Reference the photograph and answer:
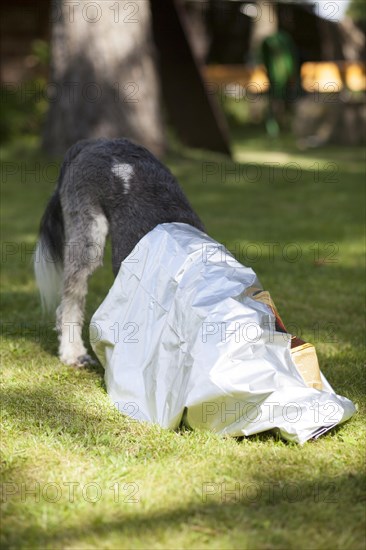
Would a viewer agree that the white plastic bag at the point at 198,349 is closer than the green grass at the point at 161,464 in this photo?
No

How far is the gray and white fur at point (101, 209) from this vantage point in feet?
14.8

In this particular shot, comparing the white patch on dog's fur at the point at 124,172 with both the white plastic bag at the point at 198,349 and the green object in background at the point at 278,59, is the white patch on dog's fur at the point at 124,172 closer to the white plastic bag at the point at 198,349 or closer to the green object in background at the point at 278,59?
the white plastic bag at the point at 198,349

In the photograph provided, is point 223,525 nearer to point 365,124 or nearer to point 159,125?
point 159,125

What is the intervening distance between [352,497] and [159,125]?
9.35 meters

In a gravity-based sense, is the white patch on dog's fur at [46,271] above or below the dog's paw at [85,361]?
above

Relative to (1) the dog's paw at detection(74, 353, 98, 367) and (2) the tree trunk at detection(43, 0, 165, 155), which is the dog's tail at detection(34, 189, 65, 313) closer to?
(1) the dog's paw at detection(74, 353, 98, 367)

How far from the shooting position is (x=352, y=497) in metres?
3.06

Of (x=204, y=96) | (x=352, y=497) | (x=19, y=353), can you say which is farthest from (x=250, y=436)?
(x=204, y=96)

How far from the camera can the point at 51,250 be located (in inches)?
A: 198

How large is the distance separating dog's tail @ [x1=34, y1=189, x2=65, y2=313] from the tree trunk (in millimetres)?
6369

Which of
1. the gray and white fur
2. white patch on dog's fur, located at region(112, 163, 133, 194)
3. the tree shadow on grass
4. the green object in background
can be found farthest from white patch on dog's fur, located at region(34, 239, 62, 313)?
the green object in background

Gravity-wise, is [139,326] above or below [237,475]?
above

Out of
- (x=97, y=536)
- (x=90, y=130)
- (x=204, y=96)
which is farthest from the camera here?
(x=204, y=96)

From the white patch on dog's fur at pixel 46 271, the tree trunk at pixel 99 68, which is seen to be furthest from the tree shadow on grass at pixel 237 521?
the tree trunk at pixel 99 68
